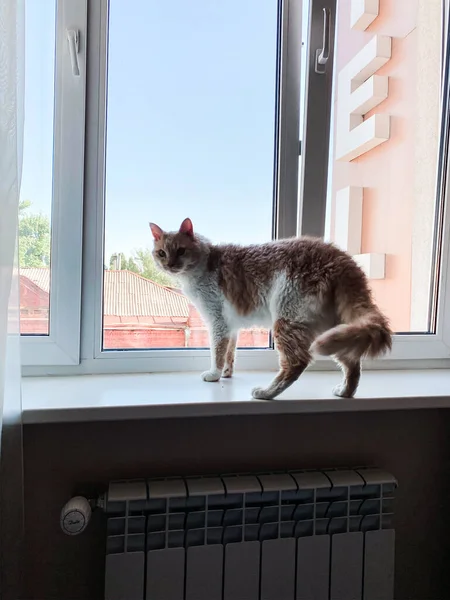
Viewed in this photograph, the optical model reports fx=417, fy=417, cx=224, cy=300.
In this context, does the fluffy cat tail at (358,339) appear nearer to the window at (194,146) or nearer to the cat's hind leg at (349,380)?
the cat's hind leg at (349,380)

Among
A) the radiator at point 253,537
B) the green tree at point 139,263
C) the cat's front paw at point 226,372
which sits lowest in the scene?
the radiator at point 253,537

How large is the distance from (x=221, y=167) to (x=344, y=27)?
57cm

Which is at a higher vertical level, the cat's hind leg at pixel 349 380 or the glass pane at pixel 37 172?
the glass pane at pixel 37 172

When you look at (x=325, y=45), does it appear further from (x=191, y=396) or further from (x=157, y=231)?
(x=191, y=396)

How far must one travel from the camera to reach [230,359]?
116 cm

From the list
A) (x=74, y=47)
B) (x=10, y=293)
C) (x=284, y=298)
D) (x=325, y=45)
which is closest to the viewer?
(x=10, y=293)

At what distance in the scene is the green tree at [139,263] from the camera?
1191 mm

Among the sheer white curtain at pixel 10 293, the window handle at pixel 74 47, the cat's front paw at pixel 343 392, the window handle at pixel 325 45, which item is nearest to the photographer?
the sheer white curtain at pixel 10 293

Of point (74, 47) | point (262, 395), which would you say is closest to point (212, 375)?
point (262, 395)

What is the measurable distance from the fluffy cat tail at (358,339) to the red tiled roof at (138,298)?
549 millimetres

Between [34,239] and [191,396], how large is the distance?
1.97 ft

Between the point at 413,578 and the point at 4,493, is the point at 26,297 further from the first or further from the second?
the point at 413,578

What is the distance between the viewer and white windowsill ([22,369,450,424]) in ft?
2.81

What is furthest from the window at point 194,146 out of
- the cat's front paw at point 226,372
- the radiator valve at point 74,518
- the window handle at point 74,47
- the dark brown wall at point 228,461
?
the radiator valve at point 74,518
